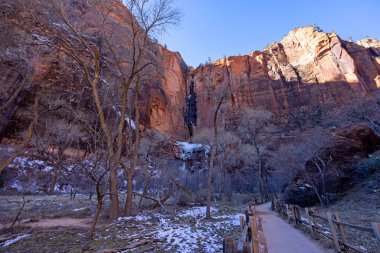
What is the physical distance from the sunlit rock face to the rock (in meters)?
27.7

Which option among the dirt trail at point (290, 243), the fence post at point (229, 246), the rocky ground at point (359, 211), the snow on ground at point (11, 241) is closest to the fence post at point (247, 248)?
the fence post at point (229, 246)

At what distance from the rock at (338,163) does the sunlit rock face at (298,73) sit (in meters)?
27.7

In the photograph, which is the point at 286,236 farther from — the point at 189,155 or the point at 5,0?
the point at 189,155

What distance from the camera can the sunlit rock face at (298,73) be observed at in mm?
47625

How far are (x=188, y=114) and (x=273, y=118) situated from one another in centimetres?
2188

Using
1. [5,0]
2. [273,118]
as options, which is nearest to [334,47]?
[273,118]

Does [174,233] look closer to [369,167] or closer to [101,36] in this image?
[101,36]

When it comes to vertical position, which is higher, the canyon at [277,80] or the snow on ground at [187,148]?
the canyon at [277,80]

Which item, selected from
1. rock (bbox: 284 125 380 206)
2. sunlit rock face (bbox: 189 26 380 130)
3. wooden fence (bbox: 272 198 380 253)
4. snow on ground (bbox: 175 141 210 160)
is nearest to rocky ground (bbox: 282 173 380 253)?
wooden fence (bbox: 272 198 380 253)

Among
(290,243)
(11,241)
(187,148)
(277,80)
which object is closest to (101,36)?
(11,241)

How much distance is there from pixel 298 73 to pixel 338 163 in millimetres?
46053

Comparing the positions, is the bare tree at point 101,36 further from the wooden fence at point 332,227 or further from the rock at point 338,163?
the rock at point 338,163

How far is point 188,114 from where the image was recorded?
58.7 m

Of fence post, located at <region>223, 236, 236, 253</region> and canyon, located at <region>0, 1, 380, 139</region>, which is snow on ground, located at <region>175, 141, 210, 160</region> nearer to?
canyon, located at <region>0, 1, 380, 139</region>
